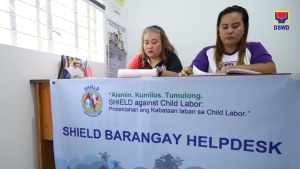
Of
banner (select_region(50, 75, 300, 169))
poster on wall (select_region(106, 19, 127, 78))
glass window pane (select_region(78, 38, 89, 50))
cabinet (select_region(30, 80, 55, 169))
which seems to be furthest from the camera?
poster on wall (select_region(106, 19, 127, 78))

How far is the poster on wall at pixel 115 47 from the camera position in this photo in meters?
2.20

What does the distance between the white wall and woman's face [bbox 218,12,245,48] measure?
1221 millimetres

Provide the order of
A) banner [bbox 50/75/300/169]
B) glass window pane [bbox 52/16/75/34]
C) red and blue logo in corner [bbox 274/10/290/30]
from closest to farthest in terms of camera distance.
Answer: banner [bbox 50/75/300/169] < glass window pane [bbox 52/16/75/34] < red and blue logo in corner [bbox 274/10/290/30]

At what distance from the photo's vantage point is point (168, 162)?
0.85 metres

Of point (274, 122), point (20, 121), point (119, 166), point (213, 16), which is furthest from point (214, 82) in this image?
point (213, 16)

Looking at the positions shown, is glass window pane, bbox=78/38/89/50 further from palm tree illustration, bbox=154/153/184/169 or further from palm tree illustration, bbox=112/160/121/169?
palm tree illustration, bbox=154/153/184/169

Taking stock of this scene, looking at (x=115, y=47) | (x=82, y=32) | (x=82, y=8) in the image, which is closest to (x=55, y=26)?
(x=82, y=32)

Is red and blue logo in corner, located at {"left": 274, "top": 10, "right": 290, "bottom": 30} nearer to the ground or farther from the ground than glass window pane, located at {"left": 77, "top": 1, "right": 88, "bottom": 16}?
nearer to the ground

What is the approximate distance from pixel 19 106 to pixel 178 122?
0.95 meters

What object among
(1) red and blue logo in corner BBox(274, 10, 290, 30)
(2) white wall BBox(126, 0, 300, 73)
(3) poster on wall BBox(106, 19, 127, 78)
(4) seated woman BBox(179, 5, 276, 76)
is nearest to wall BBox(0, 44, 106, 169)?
(3) poster on wall BBox(106, 19, 127, 78)

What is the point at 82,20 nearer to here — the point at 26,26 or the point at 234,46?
the point at 26,26

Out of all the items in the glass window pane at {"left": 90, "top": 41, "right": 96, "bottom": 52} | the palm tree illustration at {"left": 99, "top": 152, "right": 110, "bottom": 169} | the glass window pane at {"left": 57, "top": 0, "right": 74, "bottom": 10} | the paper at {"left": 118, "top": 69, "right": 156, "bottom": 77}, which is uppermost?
the glass window pane at {"left": 57, "top": 0, "right": 74, "bottom": 10}

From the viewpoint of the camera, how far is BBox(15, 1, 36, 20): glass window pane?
4.09 feet

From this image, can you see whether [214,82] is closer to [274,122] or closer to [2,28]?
[274,122]
